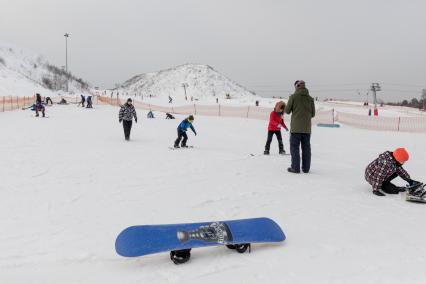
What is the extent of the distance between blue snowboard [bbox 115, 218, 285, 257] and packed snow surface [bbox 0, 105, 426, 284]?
0.16 m

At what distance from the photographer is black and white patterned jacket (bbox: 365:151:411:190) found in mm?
5918

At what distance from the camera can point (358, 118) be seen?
26.4 meters

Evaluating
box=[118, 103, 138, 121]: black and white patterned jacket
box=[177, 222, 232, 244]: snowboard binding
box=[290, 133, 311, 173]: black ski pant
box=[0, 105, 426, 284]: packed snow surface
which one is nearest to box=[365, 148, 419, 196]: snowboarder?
box=[0, 105, 426, 284]: packed snow surface

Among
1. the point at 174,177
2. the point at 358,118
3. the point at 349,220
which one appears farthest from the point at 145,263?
the point at 358,118

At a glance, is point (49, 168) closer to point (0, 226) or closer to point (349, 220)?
point (0, 226)

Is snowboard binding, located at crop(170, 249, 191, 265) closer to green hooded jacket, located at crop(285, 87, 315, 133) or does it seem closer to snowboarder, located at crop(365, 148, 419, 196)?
snowboarder, located at crop(365, 148, 419, 196)

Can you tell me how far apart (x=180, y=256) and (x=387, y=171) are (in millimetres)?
3991

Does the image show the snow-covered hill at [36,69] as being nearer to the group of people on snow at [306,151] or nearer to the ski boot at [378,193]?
the group of people on snow at [306,151]

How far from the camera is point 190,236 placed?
3.73 meters

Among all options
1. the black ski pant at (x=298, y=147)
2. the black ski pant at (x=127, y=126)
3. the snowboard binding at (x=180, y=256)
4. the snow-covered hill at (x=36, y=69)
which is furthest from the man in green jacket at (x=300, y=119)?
the snow-covered hill at (x=36, y=69)

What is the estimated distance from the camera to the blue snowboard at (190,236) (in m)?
3.54

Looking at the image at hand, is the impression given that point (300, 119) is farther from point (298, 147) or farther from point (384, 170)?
point (384, 170)

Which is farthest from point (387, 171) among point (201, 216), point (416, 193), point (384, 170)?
point (201, 216)

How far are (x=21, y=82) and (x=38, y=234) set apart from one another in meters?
73.0
